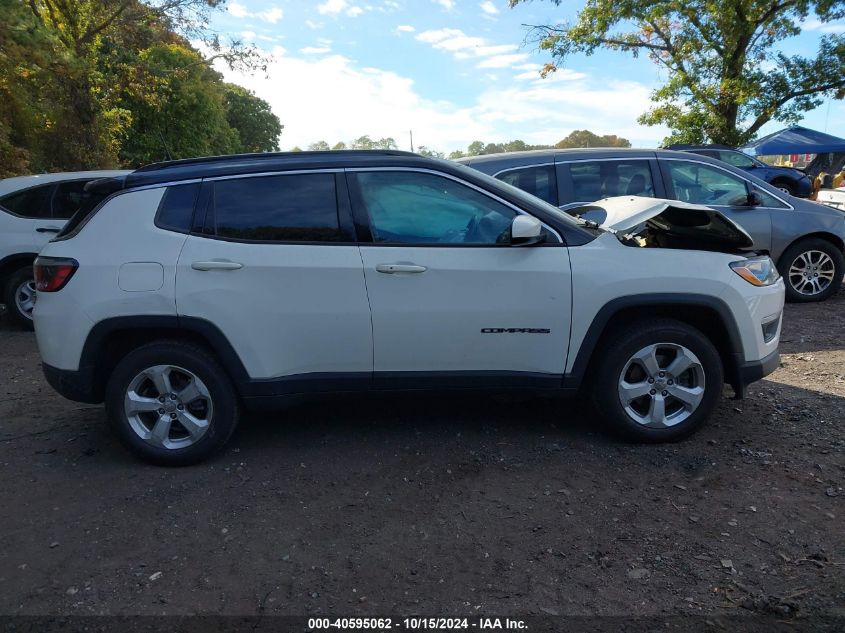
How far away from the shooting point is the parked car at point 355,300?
3.65 m

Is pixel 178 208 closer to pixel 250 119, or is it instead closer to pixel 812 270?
pixel 812 270

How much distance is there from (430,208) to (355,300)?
2.35ft

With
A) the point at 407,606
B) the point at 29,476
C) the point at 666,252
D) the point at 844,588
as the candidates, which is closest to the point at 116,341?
the point at 29,476

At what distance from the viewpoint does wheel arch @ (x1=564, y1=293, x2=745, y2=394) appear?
3732mm

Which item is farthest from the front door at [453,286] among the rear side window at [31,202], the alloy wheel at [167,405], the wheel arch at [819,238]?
the rear side window at [31,202]

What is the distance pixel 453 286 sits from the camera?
3.66 metres

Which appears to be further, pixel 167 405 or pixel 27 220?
pixel 27 220

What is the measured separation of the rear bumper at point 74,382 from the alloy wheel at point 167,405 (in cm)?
26

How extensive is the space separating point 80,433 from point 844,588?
447 centimetres

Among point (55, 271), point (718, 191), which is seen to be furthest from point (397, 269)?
point (718, 191)

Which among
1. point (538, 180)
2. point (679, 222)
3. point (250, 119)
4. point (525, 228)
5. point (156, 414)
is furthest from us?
point (250, 119)

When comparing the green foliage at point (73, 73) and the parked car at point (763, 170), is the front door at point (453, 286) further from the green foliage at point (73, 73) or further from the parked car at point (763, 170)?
the parked car at point (763, 170)

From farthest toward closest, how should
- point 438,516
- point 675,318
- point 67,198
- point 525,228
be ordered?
point 67,198 < point 675,318 < point 525,228 < point 438,516

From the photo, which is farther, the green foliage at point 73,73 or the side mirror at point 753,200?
the green foliage at point 73,73
